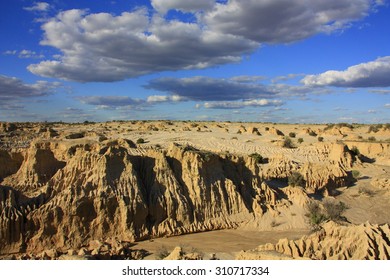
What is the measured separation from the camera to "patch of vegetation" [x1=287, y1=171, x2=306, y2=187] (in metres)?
21.0

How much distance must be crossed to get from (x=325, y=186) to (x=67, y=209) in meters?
14.3

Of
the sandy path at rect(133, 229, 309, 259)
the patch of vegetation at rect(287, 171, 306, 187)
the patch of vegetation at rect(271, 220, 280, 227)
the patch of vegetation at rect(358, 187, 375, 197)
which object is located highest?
the patch of vegetation at rect(287, 171, 306, 187)

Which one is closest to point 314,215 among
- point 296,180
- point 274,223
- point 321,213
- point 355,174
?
point 321,213

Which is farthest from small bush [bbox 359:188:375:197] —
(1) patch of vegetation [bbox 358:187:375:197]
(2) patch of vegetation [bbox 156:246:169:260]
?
(2) patch of vegetation [bbox 156:246:169:260]

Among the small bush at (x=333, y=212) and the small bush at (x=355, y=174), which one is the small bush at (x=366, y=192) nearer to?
the small bush at (x=355, y=174)

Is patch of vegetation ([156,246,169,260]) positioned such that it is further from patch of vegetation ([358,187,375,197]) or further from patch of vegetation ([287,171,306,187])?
patch of vegetation ([358,187,375,197])

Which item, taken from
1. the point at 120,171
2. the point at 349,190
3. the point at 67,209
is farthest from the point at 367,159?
the point at 67,209

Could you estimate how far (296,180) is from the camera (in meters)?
21.3

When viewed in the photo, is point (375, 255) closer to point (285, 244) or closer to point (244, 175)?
point (285, 244)

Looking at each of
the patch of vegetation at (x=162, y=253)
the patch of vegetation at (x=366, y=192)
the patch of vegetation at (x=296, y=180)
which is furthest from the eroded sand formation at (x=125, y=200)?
the patch of vegetation at (x=366, y=192)

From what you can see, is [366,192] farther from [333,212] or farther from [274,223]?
[274,223]

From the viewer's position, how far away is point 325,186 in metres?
22.2

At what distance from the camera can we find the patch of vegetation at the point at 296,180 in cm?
2105

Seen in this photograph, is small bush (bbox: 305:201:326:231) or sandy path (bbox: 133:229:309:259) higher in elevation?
small bush (bbox: 305:201:326:231)
